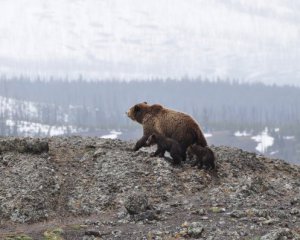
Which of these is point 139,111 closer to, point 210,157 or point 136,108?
point 136,108

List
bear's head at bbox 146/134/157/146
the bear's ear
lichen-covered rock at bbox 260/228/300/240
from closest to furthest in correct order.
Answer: lichen-covered rock at bbox 260/228/300/240 → bear's head at bbox 146/134/157/146 → the bear's ear

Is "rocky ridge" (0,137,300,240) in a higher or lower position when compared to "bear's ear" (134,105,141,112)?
lower

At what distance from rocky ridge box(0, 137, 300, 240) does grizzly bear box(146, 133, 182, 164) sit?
0.40m

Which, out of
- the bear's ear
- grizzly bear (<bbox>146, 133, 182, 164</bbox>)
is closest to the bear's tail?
grizzly bear (<bbox>146, 133, 182, 164</bbox>)

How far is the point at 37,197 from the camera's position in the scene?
19062mm

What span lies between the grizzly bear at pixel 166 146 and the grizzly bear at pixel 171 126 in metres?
0.28

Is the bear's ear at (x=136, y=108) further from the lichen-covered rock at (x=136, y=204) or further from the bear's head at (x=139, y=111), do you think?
the lichen-covered rock at (x=136, y=204)

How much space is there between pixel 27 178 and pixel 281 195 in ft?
29.4

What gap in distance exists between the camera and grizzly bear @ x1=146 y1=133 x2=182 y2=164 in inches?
854

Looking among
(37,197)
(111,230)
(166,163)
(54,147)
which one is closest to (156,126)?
(166,163)

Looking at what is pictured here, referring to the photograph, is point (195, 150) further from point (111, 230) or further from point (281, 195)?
point (111, 230)

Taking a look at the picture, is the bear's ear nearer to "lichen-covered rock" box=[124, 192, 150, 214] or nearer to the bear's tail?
the bear's tail

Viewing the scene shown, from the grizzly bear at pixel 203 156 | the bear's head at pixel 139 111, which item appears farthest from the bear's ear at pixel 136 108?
the grizzly bear at pixel 203 156

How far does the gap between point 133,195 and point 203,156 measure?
16.4ft
